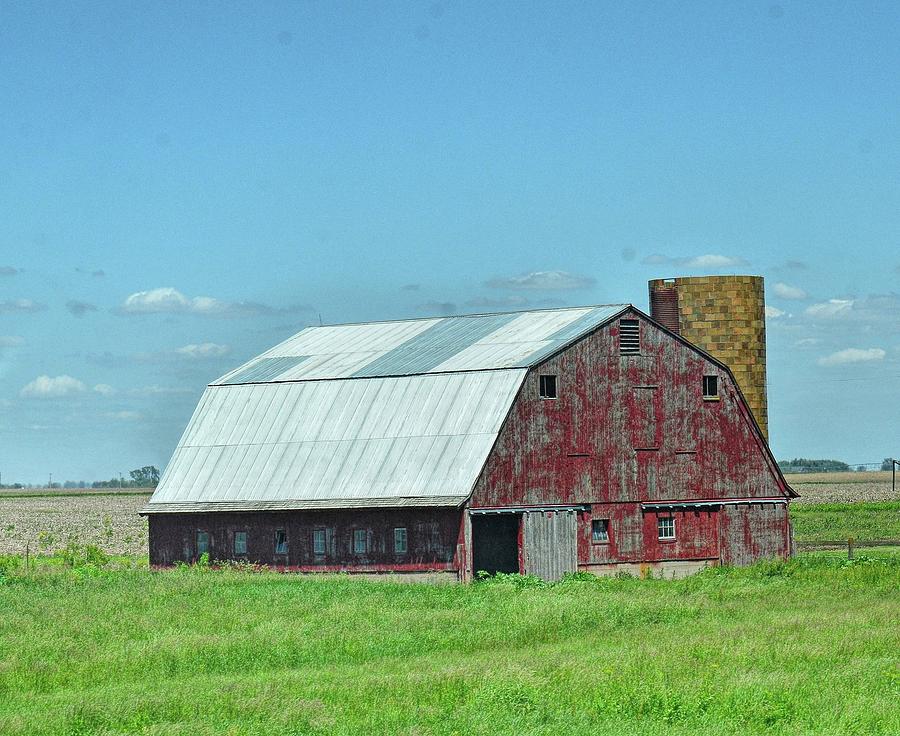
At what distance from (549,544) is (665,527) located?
4.52 m

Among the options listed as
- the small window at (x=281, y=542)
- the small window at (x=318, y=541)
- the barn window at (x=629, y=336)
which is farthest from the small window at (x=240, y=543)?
the barn window at (x=629, y=336)

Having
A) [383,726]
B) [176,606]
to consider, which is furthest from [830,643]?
[176,606]

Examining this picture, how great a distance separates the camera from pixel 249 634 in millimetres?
26922

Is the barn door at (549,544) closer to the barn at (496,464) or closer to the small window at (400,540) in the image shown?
the barn at (496,464)

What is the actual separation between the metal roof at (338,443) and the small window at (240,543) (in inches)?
36.4

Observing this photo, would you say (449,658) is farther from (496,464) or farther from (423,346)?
(423,346)

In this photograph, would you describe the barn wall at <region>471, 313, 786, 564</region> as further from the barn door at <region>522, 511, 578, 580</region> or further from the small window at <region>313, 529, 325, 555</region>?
the small window at <region>313, 529, 325, 555</region>

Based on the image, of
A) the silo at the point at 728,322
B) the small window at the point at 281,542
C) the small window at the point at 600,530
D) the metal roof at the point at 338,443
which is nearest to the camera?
the metal roof at the point at 338,443

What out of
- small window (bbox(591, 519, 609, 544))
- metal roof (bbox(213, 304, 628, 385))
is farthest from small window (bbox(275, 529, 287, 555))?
small window (bbox(591, 519, 609, 544))

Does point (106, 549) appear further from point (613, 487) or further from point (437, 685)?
point (437, 685)

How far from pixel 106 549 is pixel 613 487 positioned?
94.0ft

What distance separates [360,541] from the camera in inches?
1668

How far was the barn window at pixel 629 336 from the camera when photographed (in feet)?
145

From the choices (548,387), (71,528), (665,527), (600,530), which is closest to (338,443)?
(548,387)
